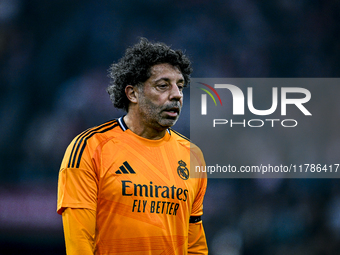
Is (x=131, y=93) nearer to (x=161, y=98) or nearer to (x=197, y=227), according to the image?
(x=161, y=98)

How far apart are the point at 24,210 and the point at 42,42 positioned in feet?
7.87

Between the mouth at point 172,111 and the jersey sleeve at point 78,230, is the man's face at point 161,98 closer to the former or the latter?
the mouth at point 172,111

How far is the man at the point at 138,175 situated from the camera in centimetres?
207

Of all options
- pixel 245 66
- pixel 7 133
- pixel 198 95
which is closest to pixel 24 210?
pixel 7 133

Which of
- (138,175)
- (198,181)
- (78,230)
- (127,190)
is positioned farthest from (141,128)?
(78,230)

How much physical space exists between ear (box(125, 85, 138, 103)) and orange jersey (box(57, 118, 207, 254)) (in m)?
0.19

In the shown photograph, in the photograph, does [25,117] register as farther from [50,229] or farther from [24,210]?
[50,229]

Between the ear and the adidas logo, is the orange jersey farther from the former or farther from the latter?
the ear

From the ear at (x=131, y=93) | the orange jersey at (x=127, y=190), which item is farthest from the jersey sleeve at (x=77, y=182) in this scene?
the ear at (x=131, y=93)

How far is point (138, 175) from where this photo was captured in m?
2.27

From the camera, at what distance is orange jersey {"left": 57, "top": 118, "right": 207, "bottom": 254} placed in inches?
82.4

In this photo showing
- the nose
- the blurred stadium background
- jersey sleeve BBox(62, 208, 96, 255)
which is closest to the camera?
jersey sleeve BBox(62, 208, 96, 255)

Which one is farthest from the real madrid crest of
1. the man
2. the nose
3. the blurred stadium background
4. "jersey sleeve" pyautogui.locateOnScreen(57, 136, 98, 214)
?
the blurred stadium background

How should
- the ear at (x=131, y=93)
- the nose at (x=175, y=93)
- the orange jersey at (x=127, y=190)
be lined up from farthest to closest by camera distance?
the ear at (x=131, y=93), the nose at (x=175, y=93), the orange jersey at (x=127, y=190)
